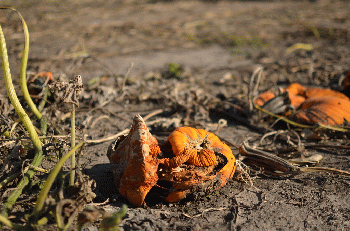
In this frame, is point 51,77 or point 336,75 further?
point 336,75

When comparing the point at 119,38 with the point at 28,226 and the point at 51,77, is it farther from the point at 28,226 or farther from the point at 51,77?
the point at 28,226

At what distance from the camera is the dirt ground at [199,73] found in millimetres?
2064

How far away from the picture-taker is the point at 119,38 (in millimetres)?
7344

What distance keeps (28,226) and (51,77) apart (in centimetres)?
204

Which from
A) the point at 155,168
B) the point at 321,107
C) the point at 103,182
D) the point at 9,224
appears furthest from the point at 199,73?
the point at 9,224

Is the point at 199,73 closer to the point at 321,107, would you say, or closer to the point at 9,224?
the point at 321,107

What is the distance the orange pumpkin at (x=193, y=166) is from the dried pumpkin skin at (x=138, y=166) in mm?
99

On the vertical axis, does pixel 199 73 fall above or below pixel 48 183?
below

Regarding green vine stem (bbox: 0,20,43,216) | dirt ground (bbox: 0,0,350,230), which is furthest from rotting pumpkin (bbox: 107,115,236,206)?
green vine stem (bbox: 0,20,43,216)

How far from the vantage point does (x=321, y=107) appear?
3123 mm

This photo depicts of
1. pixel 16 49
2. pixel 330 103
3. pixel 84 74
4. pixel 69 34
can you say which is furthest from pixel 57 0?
pixel 330 103

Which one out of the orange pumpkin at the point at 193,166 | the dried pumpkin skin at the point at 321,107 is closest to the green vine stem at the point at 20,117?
the orange pumpkin at the point at 193,166

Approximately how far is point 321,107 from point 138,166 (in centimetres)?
220

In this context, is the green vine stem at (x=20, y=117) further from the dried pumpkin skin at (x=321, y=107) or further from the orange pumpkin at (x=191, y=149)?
the dried pumpkin skin at (x=321, y=107)
